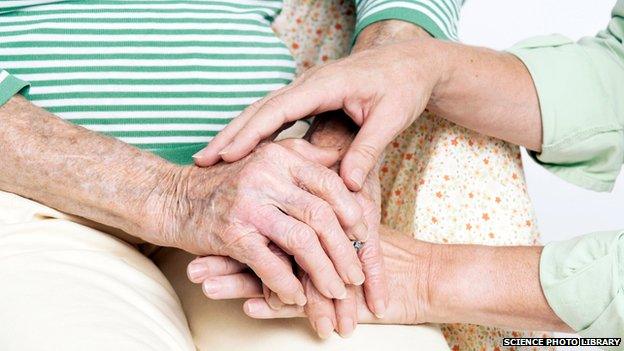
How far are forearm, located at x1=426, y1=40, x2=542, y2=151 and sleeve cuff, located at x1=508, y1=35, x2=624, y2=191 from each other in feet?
0.06

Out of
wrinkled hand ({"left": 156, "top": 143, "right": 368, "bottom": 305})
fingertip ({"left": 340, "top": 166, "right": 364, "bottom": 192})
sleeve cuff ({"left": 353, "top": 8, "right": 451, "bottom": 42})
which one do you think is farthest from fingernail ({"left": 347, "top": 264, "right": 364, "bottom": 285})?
sleeve cuff ({"left": 353, "top": 8, "right": 451, "bottom": 42})

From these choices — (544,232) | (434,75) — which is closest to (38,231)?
(434,75)

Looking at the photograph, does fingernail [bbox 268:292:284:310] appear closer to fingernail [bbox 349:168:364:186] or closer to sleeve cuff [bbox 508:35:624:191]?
fingernail [bbox 349:168:364:186]

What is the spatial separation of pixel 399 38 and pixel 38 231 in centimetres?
61

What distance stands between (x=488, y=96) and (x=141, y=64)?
511 millimetres

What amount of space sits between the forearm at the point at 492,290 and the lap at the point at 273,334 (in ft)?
0.15

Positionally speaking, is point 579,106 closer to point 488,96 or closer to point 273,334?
point 488,96

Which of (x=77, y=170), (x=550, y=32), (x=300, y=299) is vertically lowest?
(x=550, y=32)

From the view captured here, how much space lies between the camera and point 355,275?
0.96 m

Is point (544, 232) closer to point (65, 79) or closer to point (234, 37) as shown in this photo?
point (234, 37)

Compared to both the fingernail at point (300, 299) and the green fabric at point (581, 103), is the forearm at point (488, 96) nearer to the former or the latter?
the green fabric at point (581, 103)

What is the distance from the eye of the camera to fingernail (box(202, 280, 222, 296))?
0.97 m

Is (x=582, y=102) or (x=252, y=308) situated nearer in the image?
(x=252, y=308)

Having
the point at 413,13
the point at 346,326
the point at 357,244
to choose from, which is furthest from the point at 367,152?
the point at 413,13
